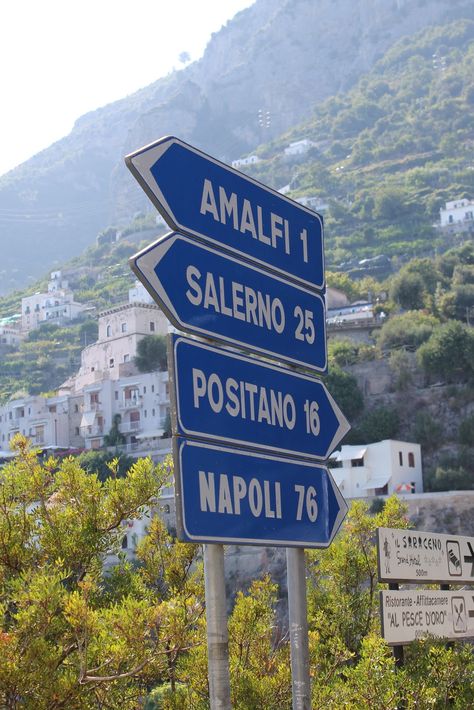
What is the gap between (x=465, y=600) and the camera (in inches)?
385

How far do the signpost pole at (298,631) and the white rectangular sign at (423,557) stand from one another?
1.79 meters

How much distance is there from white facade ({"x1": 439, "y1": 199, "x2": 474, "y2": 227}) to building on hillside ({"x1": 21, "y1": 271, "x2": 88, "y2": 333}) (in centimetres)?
3676

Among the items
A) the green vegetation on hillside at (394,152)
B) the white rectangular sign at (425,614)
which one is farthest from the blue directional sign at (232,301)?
the green vegetation on hillside at (394,152)

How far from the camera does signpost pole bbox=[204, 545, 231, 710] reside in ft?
19.1

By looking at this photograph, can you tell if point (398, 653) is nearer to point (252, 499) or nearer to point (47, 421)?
point (252, 499)

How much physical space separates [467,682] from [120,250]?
462ft

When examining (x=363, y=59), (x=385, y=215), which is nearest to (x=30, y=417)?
(x=385, y=215)

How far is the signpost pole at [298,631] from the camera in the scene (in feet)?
21.8

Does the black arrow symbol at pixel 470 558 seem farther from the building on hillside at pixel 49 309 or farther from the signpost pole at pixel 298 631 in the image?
the building on hillside at pixel 49 309

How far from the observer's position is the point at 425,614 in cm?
920

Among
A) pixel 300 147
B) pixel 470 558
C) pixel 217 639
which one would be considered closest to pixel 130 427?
pixel 470 558

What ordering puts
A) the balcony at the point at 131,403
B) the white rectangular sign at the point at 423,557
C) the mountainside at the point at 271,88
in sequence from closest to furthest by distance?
the white rectangular sign at the point at 423,557
the balcony at the point at 131,403
the mountainside at the point at 271,88

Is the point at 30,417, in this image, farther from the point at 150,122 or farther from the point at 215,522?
the point at 150,122

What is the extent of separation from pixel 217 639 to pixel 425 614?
372 centimetres
